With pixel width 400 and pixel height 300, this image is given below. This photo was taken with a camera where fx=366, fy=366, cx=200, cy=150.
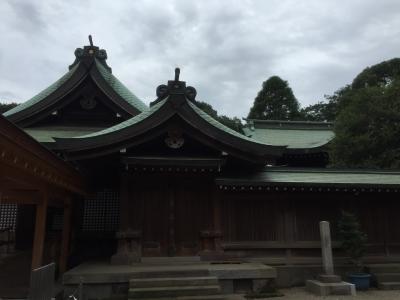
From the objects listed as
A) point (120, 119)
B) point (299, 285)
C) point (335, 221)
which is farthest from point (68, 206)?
point (335, 221)

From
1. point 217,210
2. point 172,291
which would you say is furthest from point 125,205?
point 172,291

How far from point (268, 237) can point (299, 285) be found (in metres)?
1.69

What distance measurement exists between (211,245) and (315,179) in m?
4.07

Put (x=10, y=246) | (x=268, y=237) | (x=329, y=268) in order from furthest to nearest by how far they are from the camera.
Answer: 1. (x=10, y=246)
2. (x=268, y=237)
3. (x=329, y=268)

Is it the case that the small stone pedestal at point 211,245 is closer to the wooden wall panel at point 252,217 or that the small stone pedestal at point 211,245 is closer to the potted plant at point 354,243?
the wooden wall panel at point 252,217

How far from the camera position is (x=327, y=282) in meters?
9.88

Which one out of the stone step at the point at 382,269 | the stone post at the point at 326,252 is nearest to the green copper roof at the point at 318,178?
the stone post at the point at 326,252

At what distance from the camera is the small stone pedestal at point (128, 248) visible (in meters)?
11.0

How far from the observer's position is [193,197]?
1192 centimetres

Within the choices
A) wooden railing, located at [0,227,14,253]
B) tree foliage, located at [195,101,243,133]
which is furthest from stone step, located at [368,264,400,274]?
tree foliage, located at [195,101,243,133]

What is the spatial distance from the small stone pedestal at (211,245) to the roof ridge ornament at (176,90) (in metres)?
4.45

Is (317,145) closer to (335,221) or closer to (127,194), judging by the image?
(335,221)

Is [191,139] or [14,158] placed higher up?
[191,139]

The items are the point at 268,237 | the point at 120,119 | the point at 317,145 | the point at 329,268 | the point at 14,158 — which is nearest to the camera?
the point at 14,158
